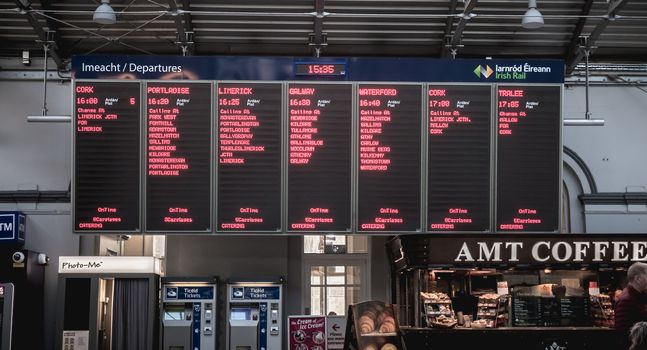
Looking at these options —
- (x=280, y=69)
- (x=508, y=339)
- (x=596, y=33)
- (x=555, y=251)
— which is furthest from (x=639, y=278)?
(x=596, y=33)

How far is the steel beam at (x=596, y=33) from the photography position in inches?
530

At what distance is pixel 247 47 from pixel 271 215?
3120 millimetres

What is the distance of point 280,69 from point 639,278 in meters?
7.07

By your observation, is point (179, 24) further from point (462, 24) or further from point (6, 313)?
point (6, 313)

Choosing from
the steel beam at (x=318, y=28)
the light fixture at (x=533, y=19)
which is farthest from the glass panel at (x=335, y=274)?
the light fixture at (x=533, y=19)

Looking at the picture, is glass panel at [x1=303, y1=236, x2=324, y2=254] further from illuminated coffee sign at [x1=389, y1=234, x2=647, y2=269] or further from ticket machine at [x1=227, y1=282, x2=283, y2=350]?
illuminated coffee sign at [x1=389, y1=234, x2=647, y2=269]

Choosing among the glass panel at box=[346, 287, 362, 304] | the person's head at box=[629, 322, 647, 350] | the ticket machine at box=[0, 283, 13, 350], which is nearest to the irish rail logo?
the glass panel at box=[346, 287, 362, 304]

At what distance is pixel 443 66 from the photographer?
13383 mm

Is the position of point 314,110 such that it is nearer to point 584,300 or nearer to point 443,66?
point 443,66

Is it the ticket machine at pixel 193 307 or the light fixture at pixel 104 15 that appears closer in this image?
the light fixture at pixel 104 15

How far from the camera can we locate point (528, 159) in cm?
1327

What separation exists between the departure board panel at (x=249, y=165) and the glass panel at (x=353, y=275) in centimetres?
309

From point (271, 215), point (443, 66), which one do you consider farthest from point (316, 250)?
point (443, 66)

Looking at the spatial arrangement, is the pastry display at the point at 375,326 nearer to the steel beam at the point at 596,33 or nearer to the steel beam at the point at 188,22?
the steel beam at the point at 188,22
